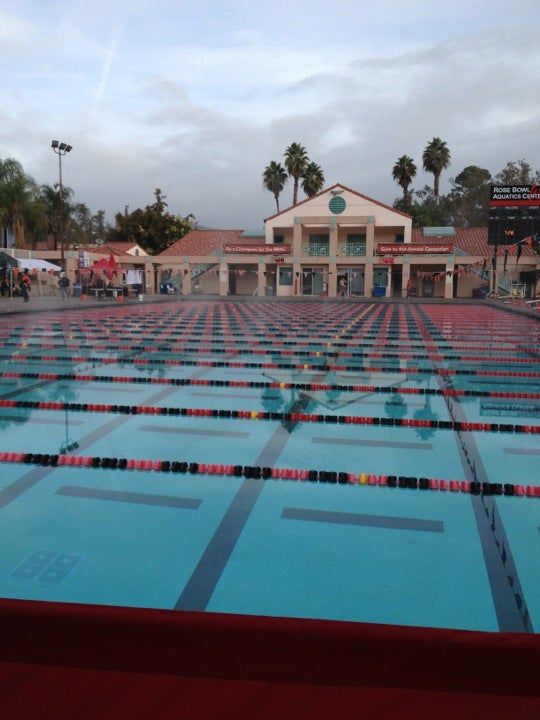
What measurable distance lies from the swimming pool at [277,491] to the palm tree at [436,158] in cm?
3861

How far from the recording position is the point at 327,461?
16.1 ft

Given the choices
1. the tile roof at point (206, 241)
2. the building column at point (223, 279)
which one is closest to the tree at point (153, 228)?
the tile roof at point (206, 241)

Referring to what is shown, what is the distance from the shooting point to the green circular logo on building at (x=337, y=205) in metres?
33.9

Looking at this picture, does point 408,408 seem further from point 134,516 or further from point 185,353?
point 185,353

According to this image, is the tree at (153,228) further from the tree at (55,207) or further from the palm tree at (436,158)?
the palm tree at (436,158)

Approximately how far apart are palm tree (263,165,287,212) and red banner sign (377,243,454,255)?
53.9 ft

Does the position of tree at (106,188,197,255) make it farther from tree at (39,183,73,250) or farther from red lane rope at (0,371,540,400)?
red lane rope at (0,371,540,400)

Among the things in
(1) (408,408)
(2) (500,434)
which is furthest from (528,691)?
(1) (408,408)

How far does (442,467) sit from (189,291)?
109ft

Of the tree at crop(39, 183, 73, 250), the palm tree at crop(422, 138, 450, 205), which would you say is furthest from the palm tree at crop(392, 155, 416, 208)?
the tree at crop(39, 183, 73, 250)

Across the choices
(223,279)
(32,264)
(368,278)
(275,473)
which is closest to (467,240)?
(368,278)

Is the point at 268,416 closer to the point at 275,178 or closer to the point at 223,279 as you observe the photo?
the point at 223,279

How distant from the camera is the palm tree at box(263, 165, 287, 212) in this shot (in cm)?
4681

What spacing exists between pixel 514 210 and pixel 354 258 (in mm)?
10559
